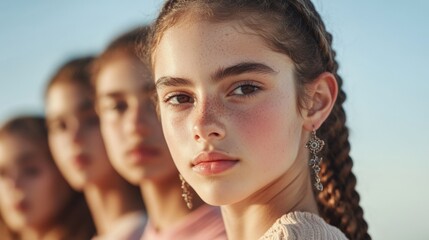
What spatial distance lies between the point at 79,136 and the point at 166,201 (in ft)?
2.36

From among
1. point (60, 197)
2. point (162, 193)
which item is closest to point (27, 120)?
point (60, 197)

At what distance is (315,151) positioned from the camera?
1880 millimetres

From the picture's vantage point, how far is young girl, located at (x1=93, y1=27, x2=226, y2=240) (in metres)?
2.57

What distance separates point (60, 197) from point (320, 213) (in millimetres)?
1823

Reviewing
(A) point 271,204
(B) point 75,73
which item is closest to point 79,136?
(B) point 75,73

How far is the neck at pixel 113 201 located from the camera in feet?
10.4

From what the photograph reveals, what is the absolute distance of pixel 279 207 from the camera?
1835 millimetres

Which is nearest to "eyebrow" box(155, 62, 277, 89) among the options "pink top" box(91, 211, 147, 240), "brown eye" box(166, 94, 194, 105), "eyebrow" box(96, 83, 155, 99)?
"brown eye" box(166, 94, 194, 105)

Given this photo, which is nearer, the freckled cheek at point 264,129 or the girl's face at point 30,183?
the freckled cheek at point 264,129

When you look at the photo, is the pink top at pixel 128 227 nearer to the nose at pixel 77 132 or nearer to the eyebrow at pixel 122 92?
the nose at pixel 77 132

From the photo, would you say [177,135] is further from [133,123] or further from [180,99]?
[133,123]

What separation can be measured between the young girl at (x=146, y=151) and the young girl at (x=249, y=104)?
0.64 meters

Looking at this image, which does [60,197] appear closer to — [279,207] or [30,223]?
[30,223]

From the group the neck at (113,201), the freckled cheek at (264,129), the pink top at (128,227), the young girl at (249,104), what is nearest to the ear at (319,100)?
the young girl at (249,104)
